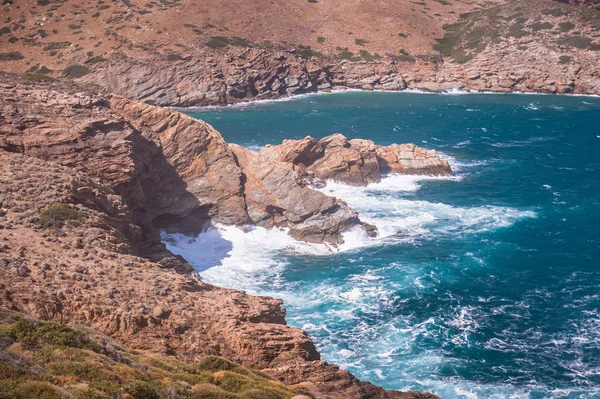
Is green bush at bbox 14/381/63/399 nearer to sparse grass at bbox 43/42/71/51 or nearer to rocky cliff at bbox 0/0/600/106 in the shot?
rocky cliff at bbox 0/0/600/106

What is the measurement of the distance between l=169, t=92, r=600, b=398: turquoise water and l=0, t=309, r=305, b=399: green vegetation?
15.1m

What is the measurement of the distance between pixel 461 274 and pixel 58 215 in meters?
31.2

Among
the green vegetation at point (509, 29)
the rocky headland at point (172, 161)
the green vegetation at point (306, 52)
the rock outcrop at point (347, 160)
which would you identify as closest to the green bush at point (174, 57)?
the rocky headland at point (172, 161)

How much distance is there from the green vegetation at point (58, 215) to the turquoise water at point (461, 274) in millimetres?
16243

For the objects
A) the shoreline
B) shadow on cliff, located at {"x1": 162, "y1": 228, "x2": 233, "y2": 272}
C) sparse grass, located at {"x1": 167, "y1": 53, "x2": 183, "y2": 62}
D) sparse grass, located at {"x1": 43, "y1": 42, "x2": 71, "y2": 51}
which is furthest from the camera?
sparse grass, located at {"x1": 43, "y1": 42, "x2": 71, "y2": 51}

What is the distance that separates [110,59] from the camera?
124 meters

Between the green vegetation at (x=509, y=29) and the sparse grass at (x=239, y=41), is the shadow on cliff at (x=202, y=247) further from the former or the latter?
the green vegetation at (x=509, y=29)

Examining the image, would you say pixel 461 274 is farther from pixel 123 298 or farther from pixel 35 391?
pixel 35 391

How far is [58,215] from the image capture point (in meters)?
31.6

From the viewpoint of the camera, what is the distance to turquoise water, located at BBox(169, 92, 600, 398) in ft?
115

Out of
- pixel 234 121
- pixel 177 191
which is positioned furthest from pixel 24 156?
pixel 234 121

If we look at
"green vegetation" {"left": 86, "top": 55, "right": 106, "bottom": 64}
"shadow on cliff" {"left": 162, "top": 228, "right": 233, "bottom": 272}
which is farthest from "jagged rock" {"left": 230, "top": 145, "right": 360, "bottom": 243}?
"green vegetation" {"left": 86, "top": 55, "right": 106, "bottom": 64}

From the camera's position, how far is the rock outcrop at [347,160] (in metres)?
68.6

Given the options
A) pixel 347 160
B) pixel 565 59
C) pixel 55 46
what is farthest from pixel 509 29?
pixel 55 46
